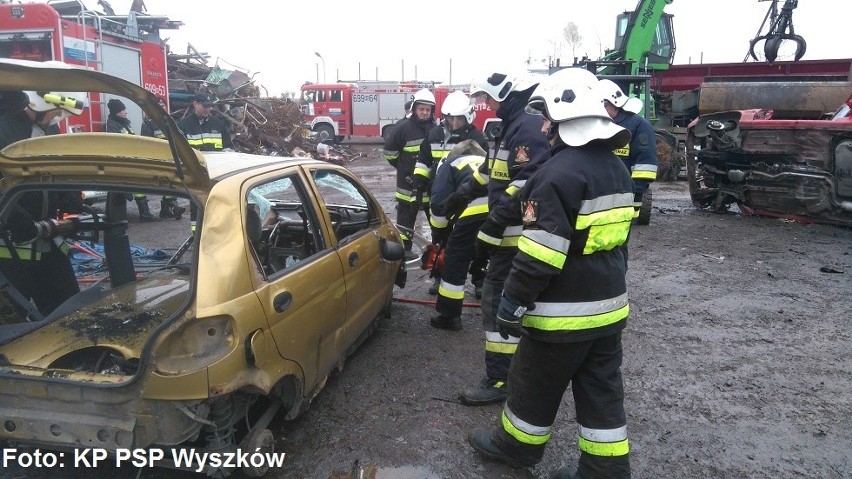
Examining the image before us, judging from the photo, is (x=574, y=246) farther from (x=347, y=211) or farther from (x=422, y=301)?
(x=422, y=301)

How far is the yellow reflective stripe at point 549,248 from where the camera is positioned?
7.99 ft

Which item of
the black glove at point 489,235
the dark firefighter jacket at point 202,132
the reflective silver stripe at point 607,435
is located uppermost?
the dark firefighter jacket at point 202,132

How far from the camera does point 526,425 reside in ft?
9.15

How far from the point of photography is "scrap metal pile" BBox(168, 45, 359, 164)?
15.6 metres

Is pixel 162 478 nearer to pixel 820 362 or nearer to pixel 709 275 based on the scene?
pixel 820 362

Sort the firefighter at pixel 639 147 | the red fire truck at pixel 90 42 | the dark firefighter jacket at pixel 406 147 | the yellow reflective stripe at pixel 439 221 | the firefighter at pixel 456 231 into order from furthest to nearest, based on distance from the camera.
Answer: the red fire truck at pixel 90 42 → the dark firefighter jacket at pixel 406 147 → the firefighter at pixel 639 147 → the yellow reflective stripe at pixel 439 221 → the firefighter at pixel 456 231

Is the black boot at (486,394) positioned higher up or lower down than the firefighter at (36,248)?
lower down

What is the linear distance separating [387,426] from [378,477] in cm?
45

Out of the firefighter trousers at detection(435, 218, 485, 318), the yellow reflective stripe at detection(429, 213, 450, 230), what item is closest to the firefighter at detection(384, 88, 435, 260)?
the yellow reflective stripe at detection(429, 213, 450, 230)

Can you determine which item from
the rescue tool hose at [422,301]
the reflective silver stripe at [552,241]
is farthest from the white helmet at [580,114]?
the rescue tool hose at [422,301]

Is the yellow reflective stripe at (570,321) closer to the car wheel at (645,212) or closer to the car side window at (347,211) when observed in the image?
the car side window at (347,211)

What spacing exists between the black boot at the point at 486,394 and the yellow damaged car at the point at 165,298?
78 cm

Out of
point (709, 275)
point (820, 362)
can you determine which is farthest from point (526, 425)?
point (709, 275)

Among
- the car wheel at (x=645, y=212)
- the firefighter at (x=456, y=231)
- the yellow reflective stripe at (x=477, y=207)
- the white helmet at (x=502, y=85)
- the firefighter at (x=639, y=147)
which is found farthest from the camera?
the car wheel at (x=645, y=212)
